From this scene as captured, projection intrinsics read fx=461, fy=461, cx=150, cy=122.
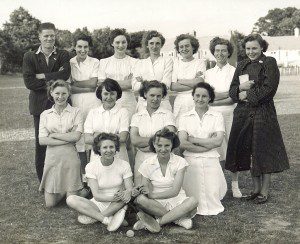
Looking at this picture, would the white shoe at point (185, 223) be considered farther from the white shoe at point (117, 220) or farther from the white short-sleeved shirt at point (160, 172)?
the white shoe at point (117, 220)

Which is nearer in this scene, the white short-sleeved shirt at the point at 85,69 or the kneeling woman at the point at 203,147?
the kneeling woman at the point at 203,147

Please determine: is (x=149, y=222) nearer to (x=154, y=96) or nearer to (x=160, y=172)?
(x=160, y=172)

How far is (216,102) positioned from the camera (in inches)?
268

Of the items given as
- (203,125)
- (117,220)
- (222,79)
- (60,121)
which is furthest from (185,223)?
(222,79)

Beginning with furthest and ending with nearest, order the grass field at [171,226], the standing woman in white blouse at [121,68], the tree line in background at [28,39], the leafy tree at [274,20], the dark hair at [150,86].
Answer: the leafy tree at [274,20], the tree line in background at [28,39], the standing woman in white blouse at [121,68], the dark hair at [150,86], the grass field at [171,226]

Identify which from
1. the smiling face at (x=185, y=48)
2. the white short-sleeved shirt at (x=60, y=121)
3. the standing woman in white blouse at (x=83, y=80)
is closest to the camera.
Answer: the white short-sleeved shirt at (x=60, y=121)

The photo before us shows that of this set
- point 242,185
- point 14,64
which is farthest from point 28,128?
point 14,64

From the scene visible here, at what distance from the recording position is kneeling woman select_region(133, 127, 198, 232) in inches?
206

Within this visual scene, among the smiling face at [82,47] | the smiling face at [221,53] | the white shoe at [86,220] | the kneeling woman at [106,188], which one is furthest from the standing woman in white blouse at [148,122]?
the smiling face at [82,47]

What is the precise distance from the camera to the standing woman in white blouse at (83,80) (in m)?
7.04

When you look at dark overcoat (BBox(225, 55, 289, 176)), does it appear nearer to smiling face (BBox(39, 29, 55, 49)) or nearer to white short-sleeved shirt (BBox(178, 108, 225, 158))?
white short-sleeved shirt (BBox(178, 108, 225, 158))

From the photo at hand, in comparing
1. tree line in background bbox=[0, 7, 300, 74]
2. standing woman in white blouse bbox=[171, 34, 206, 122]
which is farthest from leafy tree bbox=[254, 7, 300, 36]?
standing woman in white blouse bbox=[171, 34, 206, 122]

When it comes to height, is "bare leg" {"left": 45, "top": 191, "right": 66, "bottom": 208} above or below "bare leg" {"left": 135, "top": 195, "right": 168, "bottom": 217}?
below

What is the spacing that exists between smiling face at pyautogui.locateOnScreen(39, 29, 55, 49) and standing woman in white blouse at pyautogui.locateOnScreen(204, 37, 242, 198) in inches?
92.1
